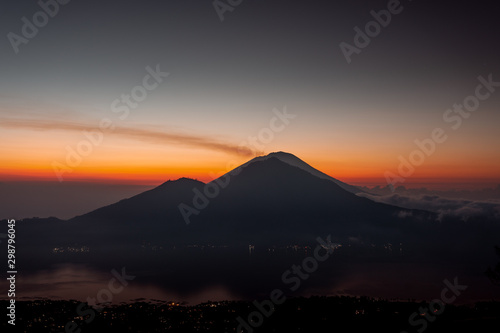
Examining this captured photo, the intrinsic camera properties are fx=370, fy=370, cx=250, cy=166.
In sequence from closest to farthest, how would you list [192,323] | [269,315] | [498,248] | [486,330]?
1. [486,330]
2. [498,248]
3. [192,323]
4. [269,315]

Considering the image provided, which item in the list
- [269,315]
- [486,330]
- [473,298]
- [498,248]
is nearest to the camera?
[486,330]

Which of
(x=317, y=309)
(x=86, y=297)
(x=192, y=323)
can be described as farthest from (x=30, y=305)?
(x=317, y=309)

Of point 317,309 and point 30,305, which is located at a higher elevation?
point 30,305

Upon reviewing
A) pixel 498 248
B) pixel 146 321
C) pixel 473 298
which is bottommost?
pixel 473 298

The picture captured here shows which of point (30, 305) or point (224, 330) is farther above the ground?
point (30, 305)

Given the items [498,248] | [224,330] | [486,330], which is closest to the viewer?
[486,330]

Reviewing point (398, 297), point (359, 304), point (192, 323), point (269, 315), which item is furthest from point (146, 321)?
point (398, 297)

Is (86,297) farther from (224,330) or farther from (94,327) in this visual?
(224,330)

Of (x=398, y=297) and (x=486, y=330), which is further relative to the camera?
(x=398, y=297)

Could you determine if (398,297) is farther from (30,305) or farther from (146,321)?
(30,305)
